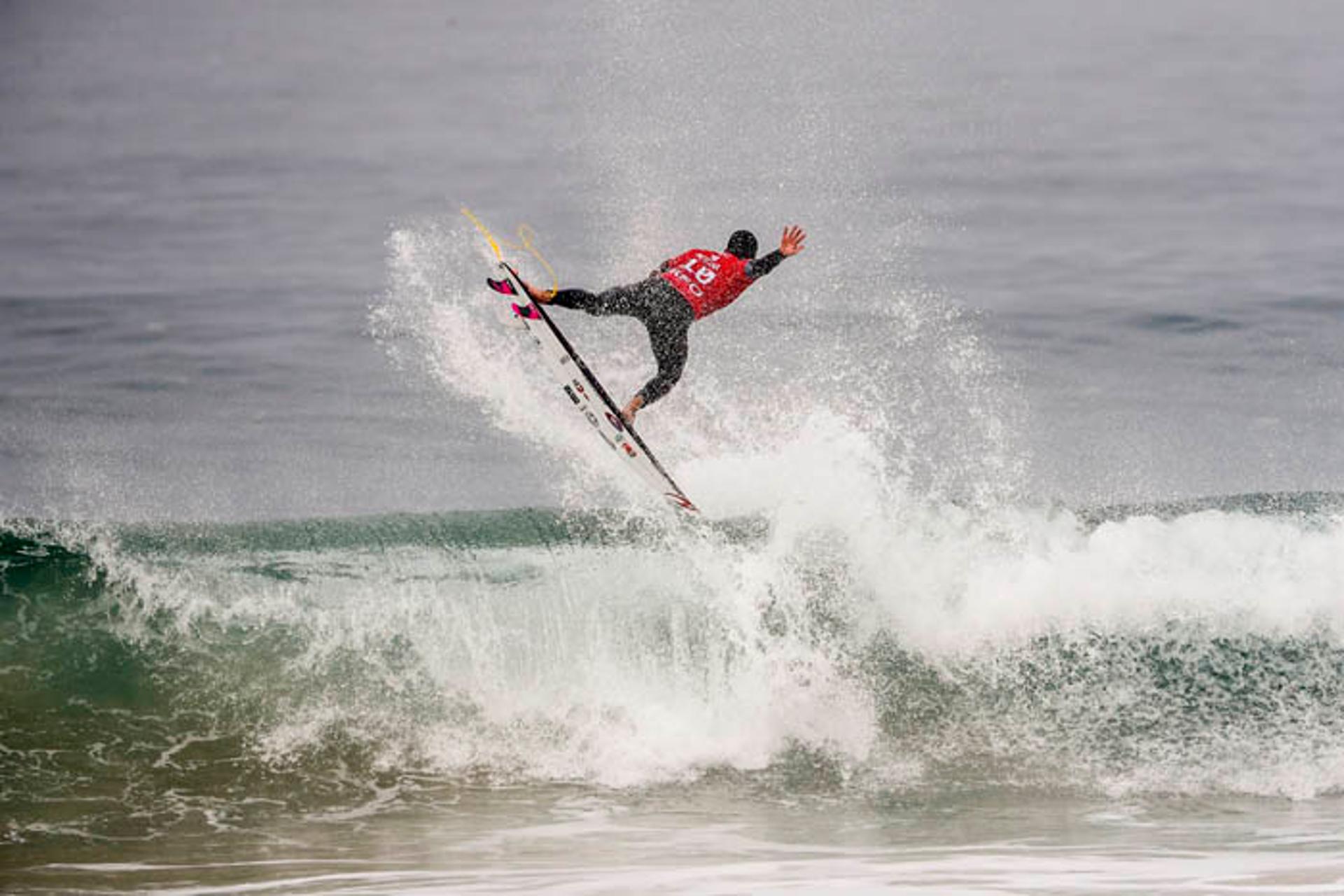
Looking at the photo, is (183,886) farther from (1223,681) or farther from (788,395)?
(1223,681)

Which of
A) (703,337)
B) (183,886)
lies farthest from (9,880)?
(703,337)

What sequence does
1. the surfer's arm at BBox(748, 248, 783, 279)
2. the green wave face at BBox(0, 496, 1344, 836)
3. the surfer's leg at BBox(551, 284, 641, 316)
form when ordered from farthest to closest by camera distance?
the surfer's leg at BBox(551, 284, 641, 316) → the surfer's arm at BBox(748, 248, 783, 279) → the green wave face at BBox(0, 496, 1344, 836)

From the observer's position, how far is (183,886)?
3.96 m

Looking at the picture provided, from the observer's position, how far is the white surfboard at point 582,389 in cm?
616

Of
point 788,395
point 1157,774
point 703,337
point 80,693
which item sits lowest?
point 1157,774

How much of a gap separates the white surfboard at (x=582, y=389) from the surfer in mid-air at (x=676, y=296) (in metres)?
0.12

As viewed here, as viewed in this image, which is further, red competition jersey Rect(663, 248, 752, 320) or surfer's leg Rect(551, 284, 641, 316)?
red competition jersey Rect(663, 248, 752, 320)

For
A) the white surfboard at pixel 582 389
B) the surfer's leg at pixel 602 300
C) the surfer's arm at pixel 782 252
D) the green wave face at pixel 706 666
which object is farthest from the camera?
the white surfboard at pixel 582 389

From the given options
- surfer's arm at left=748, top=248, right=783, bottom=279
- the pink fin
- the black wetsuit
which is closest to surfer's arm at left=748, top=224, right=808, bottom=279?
surfer's arm at left=748, top=248, right=783, bottom=279

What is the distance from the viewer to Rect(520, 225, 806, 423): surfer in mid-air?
20.2 feet

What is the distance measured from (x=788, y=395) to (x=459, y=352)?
1.85 metres

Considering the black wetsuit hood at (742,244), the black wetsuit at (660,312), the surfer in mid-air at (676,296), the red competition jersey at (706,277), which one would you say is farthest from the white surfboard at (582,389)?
the black wetsuit hood at (742,244)

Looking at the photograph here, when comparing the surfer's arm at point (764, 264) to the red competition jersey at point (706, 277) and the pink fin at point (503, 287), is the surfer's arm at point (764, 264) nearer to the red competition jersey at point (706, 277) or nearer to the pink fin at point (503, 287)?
the red competition jersey at point (706, 277)

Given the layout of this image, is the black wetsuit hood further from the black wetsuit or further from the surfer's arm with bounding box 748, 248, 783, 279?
the black wetsuit
